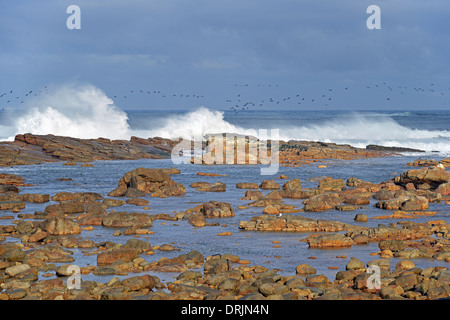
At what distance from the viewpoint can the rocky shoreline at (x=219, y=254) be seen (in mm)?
18422

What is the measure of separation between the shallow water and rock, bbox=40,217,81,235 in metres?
0.49

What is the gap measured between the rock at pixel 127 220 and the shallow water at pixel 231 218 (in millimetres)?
473

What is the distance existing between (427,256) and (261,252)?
6.13 m

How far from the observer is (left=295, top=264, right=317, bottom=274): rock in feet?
69.1

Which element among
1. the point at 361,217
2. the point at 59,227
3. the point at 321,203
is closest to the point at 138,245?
the point at 59,227

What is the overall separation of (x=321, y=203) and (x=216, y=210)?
20.4ft

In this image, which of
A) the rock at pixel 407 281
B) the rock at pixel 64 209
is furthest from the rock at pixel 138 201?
the rock at pixel 407 281

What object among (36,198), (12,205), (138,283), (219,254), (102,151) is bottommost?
(138,283)

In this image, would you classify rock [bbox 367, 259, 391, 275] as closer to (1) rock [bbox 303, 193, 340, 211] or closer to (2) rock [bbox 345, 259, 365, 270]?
(2) rock [bbox 345, 259, 365, 270]

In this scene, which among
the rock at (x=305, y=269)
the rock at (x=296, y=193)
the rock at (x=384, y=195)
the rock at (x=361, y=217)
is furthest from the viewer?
the rock at (x=296, y=193)

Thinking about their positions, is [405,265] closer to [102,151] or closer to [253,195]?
[253,195]

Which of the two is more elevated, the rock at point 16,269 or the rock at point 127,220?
the rock at point 127,220

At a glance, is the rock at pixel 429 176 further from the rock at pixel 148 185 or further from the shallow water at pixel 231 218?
the rock at pixel 148 185

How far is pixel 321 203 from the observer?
3531cm
